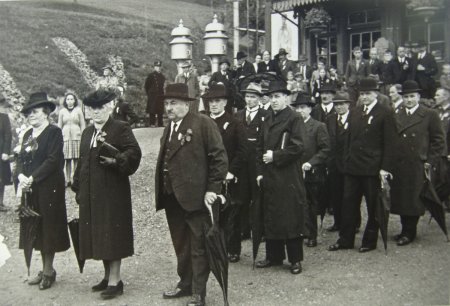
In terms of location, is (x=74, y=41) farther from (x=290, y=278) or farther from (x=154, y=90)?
(x=290, y=278)

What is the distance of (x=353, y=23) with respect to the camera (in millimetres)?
15492

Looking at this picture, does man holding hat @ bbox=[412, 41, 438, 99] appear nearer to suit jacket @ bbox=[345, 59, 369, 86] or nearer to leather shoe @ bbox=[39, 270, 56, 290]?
suit jacket @ bbox=[345, 59, 369, 86]

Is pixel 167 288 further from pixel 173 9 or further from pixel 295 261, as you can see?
pixel 173 9

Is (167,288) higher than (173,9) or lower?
lower

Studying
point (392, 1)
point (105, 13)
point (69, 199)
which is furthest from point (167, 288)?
point (392, 1)

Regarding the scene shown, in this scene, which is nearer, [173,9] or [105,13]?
[105,13]

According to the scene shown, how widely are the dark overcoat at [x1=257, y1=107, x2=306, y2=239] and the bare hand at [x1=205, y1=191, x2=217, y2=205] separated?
1.09m

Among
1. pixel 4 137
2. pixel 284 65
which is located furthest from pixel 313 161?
pixel 284 65

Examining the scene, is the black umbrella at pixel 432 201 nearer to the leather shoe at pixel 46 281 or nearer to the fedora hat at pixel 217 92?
the fedora hat at pixel 217 92

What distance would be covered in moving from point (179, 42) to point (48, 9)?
4169mm

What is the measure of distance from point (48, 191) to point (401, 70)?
28.1 feet

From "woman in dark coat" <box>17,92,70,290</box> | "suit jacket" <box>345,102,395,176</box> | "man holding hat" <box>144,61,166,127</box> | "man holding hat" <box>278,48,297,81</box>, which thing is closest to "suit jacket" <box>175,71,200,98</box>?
"man holding hat" <box>144,61,166,127</box>

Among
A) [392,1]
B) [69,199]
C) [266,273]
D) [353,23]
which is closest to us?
[266,273]

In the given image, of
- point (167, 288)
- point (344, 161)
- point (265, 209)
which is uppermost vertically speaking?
point (344, 161)
